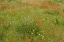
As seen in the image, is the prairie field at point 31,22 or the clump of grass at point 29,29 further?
the clump of grass at point 29,29

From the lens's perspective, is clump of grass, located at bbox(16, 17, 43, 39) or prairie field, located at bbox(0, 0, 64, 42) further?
clump of grass, located at bbox(16, 17, 43, 39)

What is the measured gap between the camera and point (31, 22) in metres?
9.70

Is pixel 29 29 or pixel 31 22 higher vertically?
pixel 31 22

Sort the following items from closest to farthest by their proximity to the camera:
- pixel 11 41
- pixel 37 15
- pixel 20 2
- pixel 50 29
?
pixel 11 41 < pixel 50 29 < pixel 37 15 < pixel 20 2

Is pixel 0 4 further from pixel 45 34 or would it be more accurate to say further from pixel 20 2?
pixel 45 34

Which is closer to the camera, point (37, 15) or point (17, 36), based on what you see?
point (17, 36)

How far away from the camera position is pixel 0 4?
1388cm

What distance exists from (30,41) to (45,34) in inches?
34.7

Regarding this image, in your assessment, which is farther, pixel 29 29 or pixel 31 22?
pixel 31 22

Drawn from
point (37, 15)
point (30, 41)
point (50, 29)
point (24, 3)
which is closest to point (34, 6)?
point (24, 3)

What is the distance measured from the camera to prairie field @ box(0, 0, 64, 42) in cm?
926

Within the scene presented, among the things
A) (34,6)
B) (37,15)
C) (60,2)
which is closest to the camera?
(37,15)

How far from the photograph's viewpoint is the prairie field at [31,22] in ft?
30.4

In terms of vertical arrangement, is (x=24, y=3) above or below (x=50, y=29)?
below
